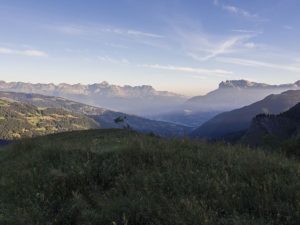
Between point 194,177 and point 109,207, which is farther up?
point 194,177

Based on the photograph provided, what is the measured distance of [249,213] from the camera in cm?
776

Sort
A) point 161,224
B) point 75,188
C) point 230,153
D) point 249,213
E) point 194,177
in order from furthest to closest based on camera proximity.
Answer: point 230,153
point 75,188
point 194,177
point 249,213
point 161,224

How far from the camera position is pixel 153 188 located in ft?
29.5

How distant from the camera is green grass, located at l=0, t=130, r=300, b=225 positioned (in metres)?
7.66

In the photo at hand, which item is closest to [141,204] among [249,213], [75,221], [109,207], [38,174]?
[109,207]

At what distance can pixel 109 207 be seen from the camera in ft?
27.0

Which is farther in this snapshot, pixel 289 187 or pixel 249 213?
pixel 289 187

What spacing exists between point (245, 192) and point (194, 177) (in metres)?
1.43

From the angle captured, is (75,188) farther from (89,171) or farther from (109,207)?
(109,207)

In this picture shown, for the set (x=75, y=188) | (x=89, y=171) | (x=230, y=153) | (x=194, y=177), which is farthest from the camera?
(x=230, y=153)

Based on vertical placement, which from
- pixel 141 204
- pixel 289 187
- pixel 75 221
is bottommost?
pixel 75 221

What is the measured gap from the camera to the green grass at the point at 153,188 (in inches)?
302

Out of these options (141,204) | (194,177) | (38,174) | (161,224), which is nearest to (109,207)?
(141,204)

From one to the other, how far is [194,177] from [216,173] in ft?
2.17
